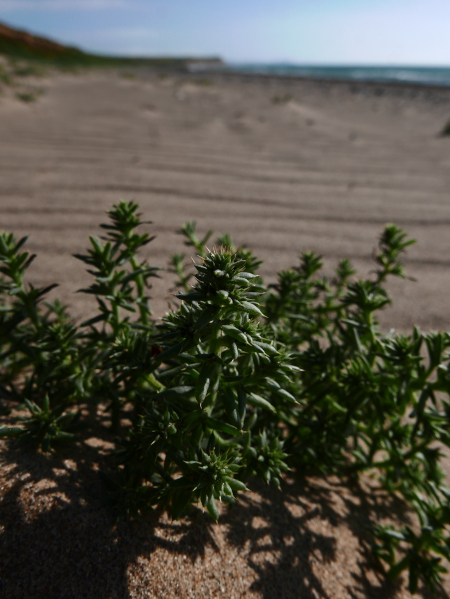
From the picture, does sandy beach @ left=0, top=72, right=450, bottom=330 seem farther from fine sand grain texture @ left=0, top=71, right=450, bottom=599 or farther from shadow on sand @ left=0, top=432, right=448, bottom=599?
shadow on sand @ left=0, top=432, right=448, bottom=599

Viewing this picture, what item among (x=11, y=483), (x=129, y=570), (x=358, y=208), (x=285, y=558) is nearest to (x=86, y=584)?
(x=129, y=570)

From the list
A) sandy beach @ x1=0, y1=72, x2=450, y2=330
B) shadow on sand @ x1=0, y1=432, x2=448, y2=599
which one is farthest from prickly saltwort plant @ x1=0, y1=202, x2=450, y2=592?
sandy beach @ x1=0, y1=72, x2=450, y2=330

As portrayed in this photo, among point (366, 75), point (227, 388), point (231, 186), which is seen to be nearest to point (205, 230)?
point (231, 186)

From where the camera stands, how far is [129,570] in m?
1.06

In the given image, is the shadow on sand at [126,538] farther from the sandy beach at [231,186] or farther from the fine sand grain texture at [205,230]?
the sandy beach at [231,186]

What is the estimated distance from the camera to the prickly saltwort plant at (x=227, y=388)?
96cm

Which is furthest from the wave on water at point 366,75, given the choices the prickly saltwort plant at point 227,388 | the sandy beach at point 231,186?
the prickly saltwort plant at point 227,388

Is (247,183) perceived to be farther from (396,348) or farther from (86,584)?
(86,584)

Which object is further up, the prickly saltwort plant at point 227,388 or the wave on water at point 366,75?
the wave on water at point 366,75

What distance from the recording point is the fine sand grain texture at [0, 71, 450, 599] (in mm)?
1095

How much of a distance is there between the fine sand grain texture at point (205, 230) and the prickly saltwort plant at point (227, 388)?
10 centimetres

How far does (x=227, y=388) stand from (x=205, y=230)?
7.19 feet

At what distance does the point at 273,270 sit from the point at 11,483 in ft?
6.10

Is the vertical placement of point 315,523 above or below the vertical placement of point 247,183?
below
